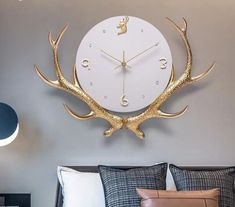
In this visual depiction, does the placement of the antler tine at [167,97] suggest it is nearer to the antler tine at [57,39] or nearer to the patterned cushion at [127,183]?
the patterned cushion at [127,183]

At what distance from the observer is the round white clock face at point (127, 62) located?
281 centimetres

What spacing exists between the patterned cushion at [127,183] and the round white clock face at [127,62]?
544mm

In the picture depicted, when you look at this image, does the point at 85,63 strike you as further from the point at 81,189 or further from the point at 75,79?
the point at 81,189

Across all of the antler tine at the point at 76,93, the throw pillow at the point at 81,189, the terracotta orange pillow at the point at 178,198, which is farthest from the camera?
the antler tine at the point at 76,93

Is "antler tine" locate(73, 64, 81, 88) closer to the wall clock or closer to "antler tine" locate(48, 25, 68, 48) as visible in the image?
the wall clock

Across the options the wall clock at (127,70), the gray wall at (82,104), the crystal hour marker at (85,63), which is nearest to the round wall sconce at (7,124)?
the gray wall at (82,104)

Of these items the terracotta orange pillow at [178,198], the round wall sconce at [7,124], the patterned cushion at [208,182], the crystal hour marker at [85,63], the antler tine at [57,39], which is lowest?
the terracotta orange pillow at [178,198]

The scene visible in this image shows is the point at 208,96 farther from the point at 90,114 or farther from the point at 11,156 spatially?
the point at 11,156

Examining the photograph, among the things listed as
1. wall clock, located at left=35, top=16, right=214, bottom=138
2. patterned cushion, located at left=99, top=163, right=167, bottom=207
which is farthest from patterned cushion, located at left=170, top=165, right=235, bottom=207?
wall clock, located at left=35, top=16, right=214, bottom=138

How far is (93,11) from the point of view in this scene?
9.47ft

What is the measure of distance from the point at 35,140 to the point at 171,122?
1085mm

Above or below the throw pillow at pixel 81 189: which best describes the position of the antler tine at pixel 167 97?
above

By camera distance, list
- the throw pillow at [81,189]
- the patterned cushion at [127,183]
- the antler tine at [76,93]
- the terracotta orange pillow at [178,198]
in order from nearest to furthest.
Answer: the terracotta orange pillow at [178,198] < the patterned cushion at [127,183] < the throw pillow at [81,189] < the antler tine at [76,93]

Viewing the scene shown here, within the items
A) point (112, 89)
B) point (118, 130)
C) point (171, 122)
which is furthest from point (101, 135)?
point (171, 122)
